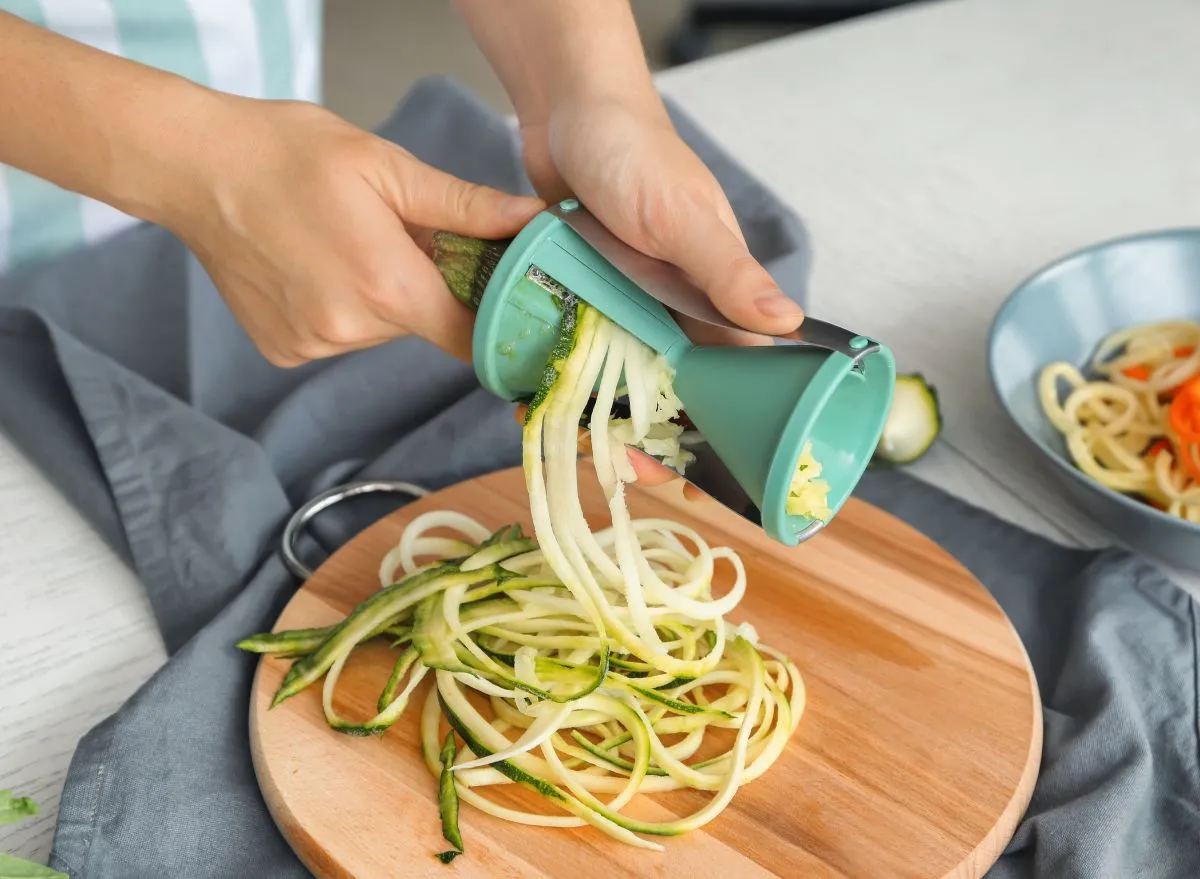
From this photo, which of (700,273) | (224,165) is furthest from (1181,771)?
(224,165)

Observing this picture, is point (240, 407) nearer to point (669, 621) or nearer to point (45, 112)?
point (45, 112)

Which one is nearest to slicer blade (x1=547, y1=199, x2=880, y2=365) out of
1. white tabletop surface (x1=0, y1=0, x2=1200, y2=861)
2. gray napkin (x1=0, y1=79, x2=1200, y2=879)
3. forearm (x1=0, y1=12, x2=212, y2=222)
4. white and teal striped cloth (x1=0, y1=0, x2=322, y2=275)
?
forearm (x1=0, y1=12, x2=212, y2=222)

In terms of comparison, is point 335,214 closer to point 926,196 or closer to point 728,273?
point 728,273

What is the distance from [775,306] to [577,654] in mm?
408

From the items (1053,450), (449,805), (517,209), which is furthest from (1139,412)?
(449,805)

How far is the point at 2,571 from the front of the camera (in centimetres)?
141

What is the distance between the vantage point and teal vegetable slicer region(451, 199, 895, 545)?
3.33 ft

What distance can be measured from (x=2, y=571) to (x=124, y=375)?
0.26 metres

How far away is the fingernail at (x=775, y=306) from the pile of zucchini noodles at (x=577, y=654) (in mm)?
127

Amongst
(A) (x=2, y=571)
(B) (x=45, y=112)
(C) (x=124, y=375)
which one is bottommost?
(A) (x=2, y=571)

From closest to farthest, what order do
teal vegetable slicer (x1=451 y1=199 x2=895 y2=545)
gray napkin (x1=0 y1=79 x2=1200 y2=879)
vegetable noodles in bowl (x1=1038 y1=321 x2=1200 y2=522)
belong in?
teal vegetable slicer (x1=451 y1=199 x2=895 y2=545) → gray napkin (x1=0 y1=79 x2=1200 y2=879) → vegetable noodles in bowl (x1=1038 y1=321 x2=1200 y2=522)

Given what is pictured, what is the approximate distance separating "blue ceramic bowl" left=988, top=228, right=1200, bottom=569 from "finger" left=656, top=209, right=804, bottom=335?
561mm

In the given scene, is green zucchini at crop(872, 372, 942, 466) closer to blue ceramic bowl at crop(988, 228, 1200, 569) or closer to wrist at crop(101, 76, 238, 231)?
blue ceramic bowl at crop(988, 228, 1200, 569)

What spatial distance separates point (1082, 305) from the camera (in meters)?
1.68
